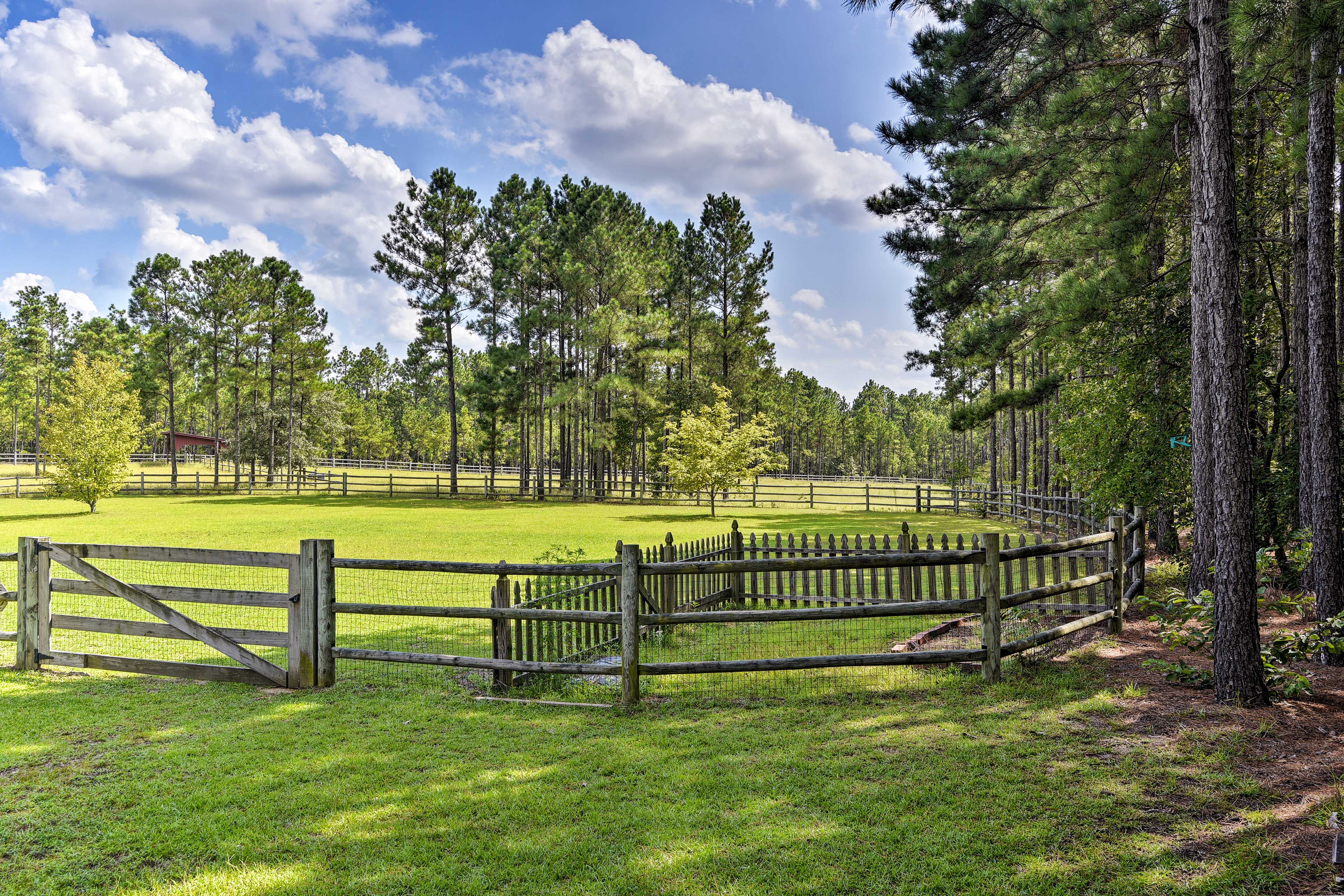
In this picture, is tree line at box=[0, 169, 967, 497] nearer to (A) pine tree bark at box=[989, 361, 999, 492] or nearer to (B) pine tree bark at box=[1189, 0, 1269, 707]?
(A) pine tree bark at box=[989, 361, 999, 492]

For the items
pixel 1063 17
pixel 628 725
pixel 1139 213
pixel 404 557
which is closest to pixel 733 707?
pixel 628 725

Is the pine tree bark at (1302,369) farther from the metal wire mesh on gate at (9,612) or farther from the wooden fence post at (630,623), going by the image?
the metal wire mesh on gate at (9,612)

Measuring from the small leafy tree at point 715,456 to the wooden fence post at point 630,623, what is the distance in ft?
91.4

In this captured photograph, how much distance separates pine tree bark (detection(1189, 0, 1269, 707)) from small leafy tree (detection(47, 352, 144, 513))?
1491 inches

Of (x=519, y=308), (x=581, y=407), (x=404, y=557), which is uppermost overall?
(x=519, y=308)

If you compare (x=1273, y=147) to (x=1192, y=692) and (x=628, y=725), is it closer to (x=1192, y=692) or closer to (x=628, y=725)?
(x=1192, y=692)

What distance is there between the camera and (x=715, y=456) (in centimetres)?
3522

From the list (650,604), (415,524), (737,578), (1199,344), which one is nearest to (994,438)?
(415,524)

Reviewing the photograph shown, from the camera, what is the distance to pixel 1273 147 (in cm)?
1051

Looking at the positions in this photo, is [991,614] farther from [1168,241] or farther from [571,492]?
[571,492]

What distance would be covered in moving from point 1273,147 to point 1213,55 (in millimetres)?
6339

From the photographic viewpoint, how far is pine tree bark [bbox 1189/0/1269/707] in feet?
18.5

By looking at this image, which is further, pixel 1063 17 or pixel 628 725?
pixel 1063 17

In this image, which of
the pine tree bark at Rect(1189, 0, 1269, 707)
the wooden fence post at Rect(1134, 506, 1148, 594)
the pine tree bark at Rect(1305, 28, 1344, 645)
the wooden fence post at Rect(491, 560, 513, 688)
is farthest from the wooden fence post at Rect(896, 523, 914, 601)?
the wooden fence post at Rect(491, 560, 513, 688)
